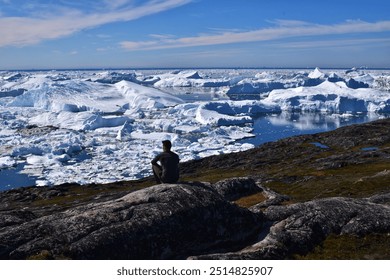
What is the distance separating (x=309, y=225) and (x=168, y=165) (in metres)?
6.31

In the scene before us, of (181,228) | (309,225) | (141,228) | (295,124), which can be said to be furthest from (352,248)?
(295,124)

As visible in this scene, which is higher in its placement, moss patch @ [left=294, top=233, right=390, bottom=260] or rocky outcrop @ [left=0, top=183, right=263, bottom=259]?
A: rocky outcrop @ [left=0, top=183, right=263, bottom=259]

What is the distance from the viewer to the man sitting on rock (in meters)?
17.1

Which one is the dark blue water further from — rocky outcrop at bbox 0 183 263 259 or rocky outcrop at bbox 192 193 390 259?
rocky outcrop at bbox 0 183 263 259

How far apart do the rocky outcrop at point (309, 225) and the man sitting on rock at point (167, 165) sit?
4490 millimetres

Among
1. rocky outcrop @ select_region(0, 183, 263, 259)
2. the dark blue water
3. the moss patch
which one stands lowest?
the dark blue water

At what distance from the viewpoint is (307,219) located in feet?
53.5

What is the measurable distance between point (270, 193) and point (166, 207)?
451 inches

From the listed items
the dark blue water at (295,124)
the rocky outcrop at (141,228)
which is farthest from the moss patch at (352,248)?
the dark blue water at (295,124)

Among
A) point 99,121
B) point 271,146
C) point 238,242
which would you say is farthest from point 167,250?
point 99,121

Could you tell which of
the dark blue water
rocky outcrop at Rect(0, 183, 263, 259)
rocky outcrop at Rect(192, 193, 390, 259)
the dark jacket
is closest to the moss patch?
rocky outcrop at Rect(192, 193, 390, 259)

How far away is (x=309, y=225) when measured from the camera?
52.4 ft

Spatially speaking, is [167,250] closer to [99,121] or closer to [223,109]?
[99,121]

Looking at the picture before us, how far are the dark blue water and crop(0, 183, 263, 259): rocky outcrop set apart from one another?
118555mm
